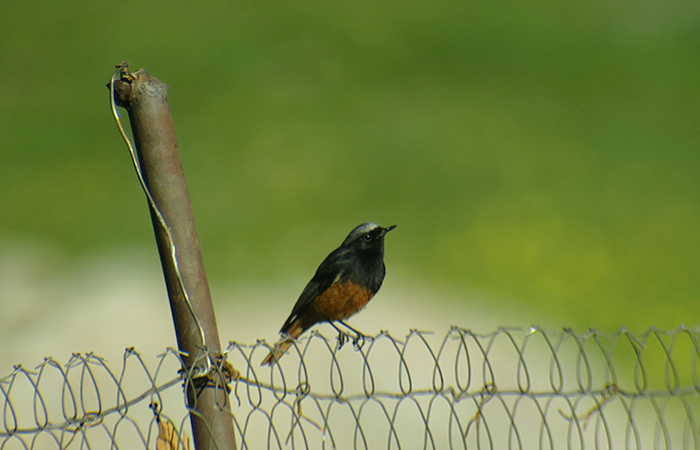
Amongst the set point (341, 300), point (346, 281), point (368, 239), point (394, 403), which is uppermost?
point (368, 239)

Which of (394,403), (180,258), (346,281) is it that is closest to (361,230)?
(346,281)

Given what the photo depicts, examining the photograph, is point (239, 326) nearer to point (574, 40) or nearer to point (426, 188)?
point (426, 188)

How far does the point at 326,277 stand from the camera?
4.42 metres

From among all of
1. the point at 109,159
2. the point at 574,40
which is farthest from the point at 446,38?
the point at 109,159

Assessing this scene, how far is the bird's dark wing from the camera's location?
4363 millimetres

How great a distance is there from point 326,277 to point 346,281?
0.54 ft

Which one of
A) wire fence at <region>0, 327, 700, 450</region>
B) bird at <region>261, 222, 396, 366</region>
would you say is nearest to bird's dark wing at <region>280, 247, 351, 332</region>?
bird at <region>261, 222, 396, 366</region>

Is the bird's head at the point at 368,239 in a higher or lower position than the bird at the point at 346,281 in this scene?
higher

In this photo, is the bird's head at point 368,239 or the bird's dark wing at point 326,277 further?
the bird's head at point 368,239

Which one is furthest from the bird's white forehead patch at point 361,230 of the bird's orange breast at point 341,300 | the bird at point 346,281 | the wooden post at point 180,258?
the wooden post at point 180,258

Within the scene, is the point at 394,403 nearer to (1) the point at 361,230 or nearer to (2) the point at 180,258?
(1) the point at 361,230

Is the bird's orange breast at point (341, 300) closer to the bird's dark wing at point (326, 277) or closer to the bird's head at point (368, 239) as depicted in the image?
the bird's dark wing at point (326, 277)

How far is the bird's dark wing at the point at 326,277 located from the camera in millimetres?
4363

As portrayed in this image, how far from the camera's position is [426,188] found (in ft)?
22.8
